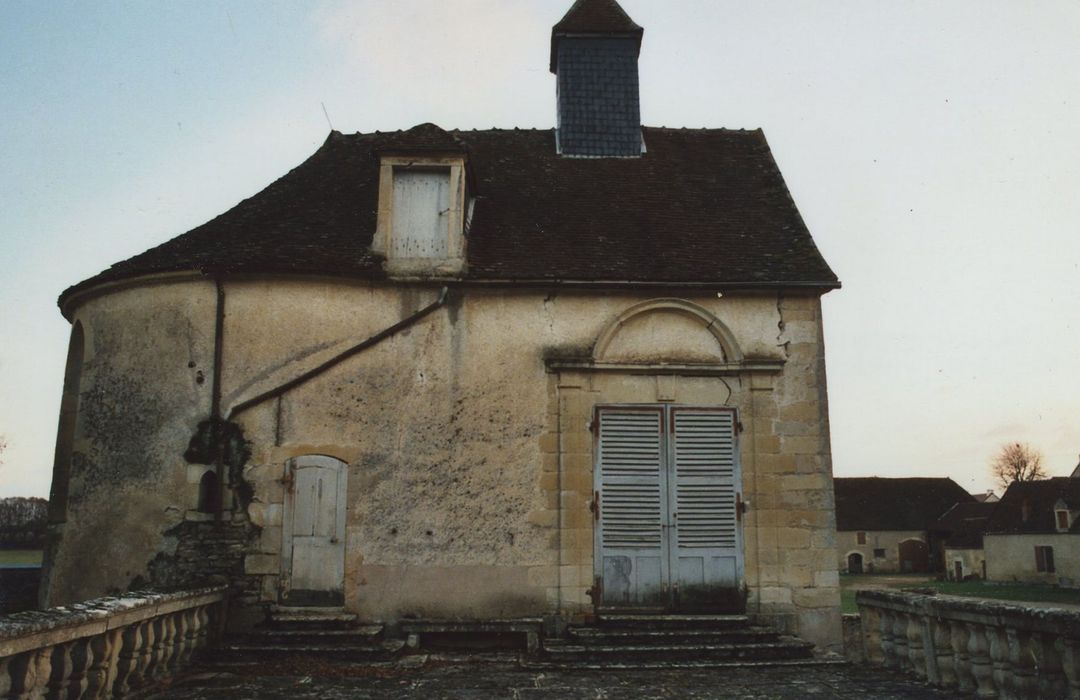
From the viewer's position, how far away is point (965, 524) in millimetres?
55969

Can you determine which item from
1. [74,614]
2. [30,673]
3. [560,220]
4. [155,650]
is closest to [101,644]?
[74,614]

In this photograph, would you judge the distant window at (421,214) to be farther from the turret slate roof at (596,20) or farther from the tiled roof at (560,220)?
the turret slate roof at (596,20)

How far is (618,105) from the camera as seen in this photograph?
14734 mm

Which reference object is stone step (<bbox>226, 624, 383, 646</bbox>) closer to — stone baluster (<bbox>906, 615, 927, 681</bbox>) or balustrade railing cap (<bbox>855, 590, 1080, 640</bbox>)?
balustrade railing cap (<bbox>855, 590, 1080, 640</bbox>)

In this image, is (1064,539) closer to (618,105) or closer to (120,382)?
(618,105)

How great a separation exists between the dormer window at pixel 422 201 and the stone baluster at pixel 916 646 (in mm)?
6573

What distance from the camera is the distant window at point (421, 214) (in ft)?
37.2

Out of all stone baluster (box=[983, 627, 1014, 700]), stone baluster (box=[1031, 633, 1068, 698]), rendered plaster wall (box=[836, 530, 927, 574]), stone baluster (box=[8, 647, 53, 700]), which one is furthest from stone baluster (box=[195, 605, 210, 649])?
rendered plaster wall (box=[836, 530, 927, 574])

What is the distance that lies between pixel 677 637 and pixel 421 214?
6.16m

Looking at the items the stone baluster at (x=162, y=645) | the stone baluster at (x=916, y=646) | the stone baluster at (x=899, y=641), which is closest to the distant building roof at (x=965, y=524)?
the stone baluster at (x=899, y=641)

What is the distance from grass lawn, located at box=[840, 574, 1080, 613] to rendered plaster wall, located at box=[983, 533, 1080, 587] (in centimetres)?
61

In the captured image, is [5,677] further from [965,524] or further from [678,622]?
[965,524]

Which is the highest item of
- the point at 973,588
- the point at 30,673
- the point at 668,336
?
the point at 668,336

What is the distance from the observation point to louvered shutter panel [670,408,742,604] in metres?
10.6
